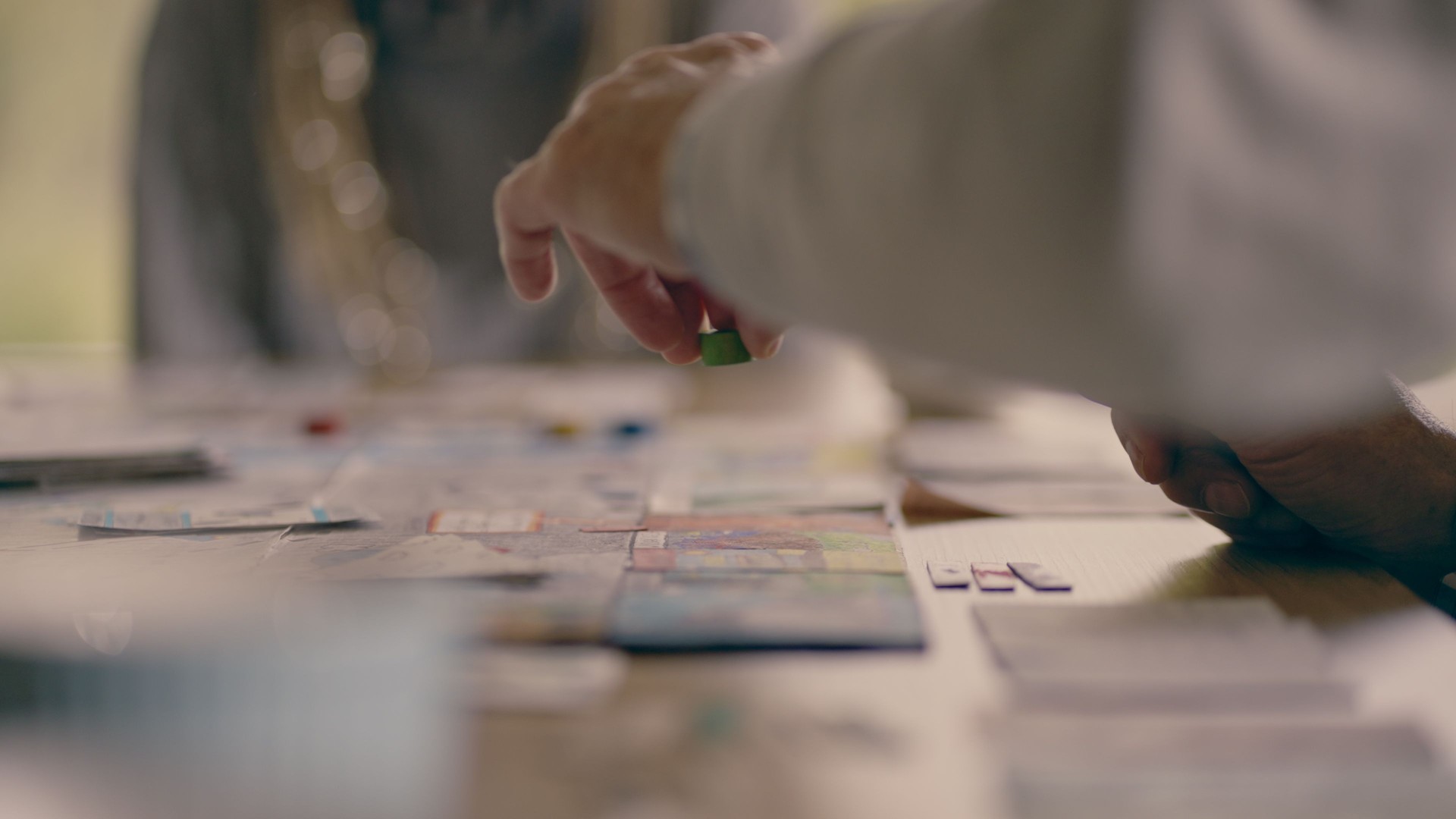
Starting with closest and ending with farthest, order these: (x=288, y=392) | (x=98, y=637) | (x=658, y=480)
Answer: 1. (x=98, y=637)
2. (x=658, y=480)
3. (x=288, y=392)

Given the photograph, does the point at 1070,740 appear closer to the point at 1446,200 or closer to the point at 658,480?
the point at 1446,200

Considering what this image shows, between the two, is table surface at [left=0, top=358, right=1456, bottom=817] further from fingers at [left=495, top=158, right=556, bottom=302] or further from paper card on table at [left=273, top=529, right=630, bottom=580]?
fingers at [left=495, top=158, right=556, bottom=302]

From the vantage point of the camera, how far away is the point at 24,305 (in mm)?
3609

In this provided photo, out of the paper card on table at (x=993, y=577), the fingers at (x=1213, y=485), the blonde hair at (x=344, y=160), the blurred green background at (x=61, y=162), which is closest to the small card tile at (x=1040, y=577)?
the paper card on table at (x=993, y=577)

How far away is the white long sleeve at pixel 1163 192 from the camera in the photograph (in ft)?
1.08

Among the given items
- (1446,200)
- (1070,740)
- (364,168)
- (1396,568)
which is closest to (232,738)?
(1070,740)

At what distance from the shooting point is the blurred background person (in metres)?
1.93

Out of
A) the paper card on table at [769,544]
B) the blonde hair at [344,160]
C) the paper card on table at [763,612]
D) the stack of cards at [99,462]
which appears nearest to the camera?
the paper card on table at [763,612]

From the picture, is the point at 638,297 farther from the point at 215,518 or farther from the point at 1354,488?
the point at 1354,488

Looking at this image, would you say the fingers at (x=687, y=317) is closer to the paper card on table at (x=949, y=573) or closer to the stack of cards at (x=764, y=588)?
the stack of cards at (x=764, y=588)

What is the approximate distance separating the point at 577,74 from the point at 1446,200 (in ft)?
5.88

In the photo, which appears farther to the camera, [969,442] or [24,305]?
[24,305]

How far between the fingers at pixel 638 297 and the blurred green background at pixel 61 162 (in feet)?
11.1

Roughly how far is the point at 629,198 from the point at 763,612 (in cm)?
23
